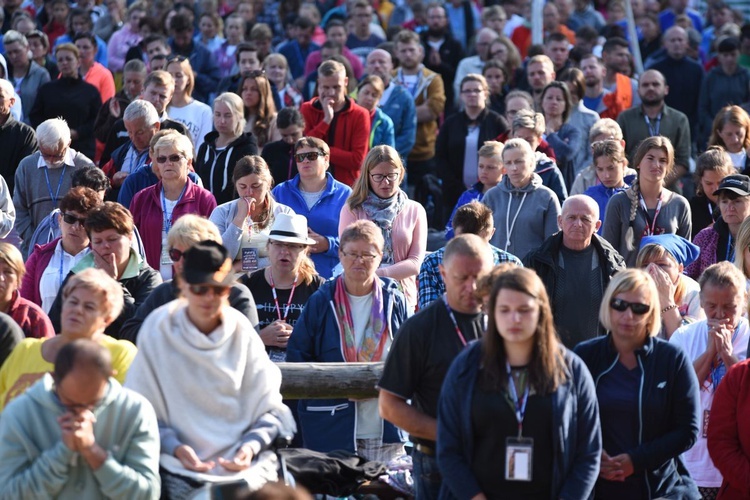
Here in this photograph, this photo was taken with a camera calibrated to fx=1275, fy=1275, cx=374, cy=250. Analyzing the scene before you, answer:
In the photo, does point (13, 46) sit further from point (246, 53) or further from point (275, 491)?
point (275, 491)

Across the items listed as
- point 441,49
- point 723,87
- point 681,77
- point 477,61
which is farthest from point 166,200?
point 681,77

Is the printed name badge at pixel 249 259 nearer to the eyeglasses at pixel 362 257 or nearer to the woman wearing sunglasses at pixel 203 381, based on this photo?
the eyeglasses at pixel 362 257

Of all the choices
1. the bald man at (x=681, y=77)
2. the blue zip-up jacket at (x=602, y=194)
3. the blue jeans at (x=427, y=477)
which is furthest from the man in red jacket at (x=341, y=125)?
the blue jeans at (x=427, y=477)

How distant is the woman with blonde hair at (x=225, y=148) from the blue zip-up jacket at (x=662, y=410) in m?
5.07

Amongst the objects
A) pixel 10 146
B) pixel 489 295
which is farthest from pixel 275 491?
pixel 10 146

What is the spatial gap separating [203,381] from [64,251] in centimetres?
292

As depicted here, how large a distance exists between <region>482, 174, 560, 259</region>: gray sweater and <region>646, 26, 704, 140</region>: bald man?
5.90 metres

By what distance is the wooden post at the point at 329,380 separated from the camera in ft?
21.6

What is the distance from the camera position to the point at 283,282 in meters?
7.53

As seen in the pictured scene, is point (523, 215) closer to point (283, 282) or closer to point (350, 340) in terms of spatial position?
point (283, 282)

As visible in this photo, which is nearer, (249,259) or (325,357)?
(325,357)

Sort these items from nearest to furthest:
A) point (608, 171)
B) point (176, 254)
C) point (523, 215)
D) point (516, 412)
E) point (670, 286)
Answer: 1. point (516, 412)
2. point (176, 254)
3. point (670, 286)
4. point (523, 215)
5. point (608, 171)

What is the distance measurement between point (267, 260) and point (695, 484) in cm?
338

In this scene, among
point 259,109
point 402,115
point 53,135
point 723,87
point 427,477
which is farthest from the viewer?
point 723,87
